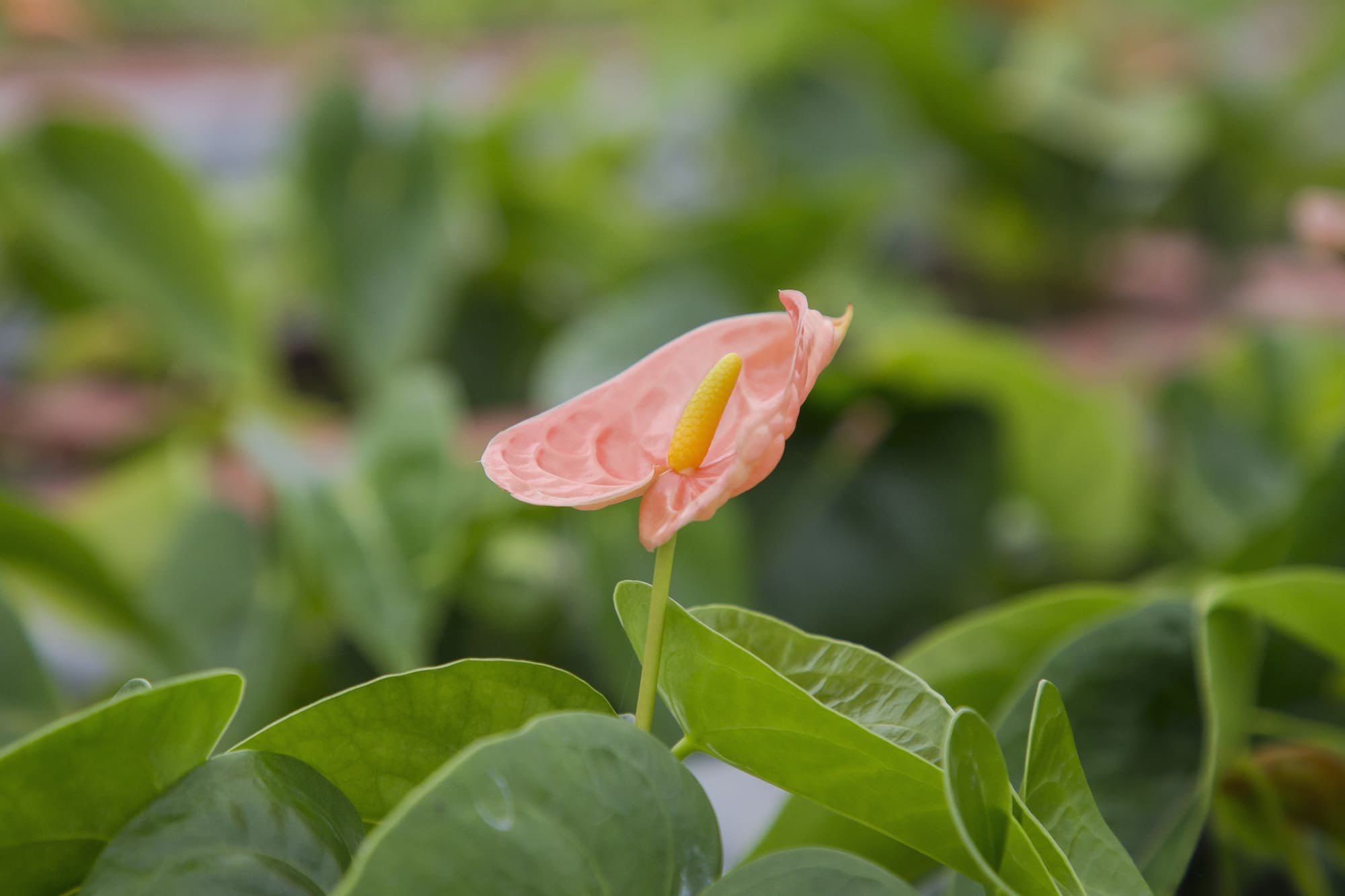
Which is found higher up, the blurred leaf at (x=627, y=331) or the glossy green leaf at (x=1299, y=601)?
the glossy green leaf at (x=1299, y=601)

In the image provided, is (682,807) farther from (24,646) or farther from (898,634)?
(898,634)

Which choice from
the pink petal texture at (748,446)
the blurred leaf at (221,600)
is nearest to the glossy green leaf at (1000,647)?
the pink petal texture at (748,446)

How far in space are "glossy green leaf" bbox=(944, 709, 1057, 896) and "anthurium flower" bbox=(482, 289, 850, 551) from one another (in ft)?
0.12

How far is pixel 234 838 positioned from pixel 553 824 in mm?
39

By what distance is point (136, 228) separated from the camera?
0.58 m

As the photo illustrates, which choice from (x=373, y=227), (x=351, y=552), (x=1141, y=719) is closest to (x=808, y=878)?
(x=1141, y=719)

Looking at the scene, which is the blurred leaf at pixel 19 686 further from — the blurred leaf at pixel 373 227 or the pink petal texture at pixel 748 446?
the blurred leaf at pixel 373 227

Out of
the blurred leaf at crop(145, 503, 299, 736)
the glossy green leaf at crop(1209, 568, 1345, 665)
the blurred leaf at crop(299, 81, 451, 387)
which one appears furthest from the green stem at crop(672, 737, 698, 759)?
the blurred leaf at crop(299, 81, 451, 387)

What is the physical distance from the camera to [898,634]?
15.9 inches

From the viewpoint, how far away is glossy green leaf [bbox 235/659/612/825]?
130mm

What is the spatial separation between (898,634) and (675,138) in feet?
1.89

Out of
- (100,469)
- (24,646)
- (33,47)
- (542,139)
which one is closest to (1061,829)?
(24,646)

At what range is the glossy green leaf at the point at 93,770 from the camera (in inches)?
4.7

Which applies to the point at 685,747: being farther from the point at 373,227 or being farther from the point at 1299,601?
the point at 373,227
